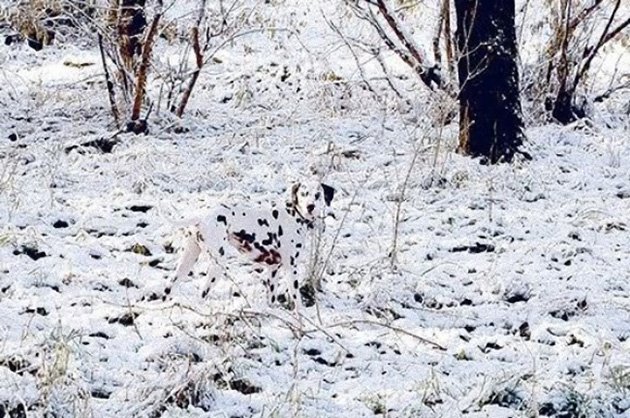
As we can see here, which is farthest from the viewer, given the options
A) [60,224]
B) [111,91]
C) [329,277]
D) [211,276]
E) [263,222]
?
[111,91]

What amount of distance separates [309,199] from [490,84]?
3.75m

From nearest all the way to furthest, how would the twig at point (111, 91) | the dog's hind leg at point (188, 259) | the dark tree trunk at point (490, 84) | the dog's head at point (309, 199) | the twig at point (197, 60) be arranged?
1. the dog's hind leg at point (188, 259)
2. the dog's head at point (309, 199)
3. the dark tree trunk at point (490, 84)
4. the twig at point (111, 91)
5. the twig at point (197, 60)

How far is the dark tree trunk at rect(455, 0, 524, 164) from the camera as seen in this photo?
8.77 metres

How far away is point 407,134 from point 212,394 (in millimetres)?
5846

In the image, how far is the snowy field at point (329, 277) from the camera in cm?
443

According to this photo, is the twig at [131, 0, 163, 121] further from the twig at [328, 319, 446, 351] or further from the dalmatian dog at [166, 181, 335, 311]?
the twig at [328, 319, 446, 351]

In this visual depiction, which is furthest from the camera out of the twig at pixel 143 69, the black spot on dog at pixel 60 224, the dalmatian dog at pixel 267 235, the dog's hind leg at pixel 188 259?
the twig at pixel 143 69

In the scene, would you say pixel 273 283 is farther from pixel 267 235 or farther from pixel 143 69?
pixel 143 69

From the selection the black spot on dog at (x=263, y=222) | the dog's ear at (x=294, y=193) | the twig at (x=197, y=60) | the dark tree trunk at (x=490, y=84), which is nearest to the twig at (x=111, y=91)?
the twig at (x=197, y=60)

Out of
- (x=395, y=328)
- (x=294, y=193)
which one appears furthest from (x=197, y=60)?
(x=395, y=328)

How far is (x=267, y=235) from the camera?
558cm

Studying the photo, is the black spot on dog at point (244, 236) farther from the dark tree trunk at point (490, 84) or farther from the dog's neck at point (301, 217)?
the dark tree trunk at point (490, 84)

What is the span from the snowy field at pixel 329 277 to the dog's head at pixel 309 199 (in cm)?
33

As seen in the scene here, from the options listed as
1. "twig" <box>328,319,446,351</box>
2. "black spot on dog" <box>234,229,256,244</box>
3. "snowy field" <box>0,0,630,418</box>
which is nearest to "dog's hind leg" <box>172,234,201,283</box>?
"snowy field" <box>0,0,630,418</box>
